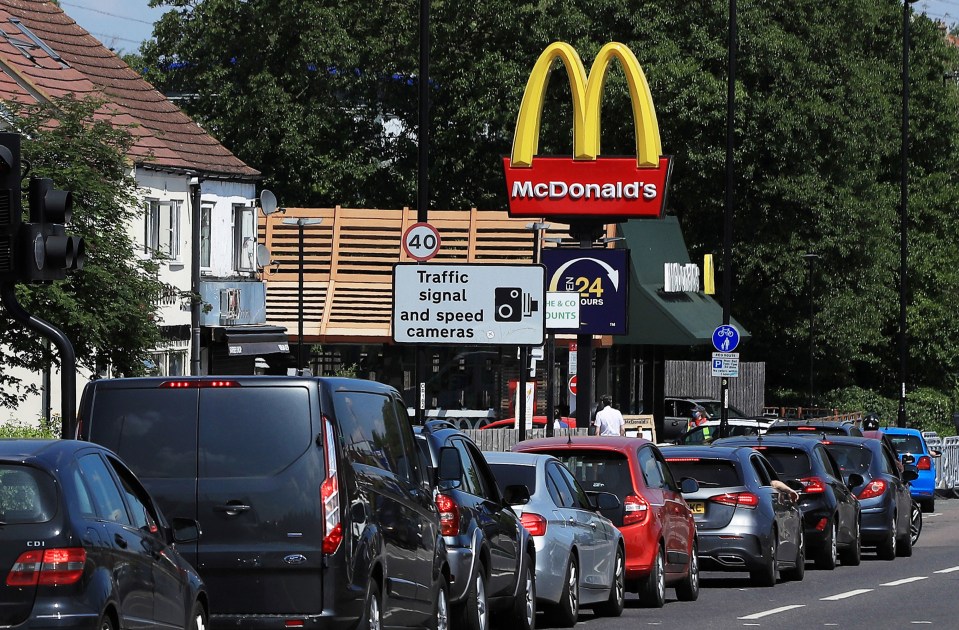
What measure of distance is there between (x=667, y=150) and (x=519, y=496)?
42766 mm

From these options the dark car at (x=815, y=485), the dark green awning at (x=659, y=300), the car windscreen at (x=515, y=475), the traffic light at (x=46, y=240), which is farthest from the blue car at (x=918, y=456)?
the traffic light at (x=46, y=240)

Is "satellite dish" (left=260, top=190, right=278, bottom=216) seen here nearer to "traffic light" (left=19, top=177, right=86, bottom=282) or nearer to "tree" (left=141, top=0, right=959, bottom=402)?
"tree" (left=141, top=0, right=959, bottom=402)

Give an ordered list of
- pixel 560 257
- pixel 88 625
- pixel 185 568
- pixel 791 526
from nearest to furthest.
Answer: pixel 88 625 → pixel 185 568 → pixel 791 526 → pixel 560 257

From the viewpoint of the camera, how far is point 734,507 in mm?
20531

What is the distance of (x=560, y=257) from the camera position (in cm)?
3244

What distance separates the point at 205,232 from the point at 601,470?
26.0 metres

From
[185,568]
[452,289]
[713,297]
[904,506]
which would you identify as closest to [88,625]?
[185,568]

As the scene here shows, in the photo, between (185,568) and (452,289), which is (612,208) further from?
(185,568)

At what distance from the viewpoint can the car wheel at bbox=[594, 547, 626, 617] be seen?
56.6ft

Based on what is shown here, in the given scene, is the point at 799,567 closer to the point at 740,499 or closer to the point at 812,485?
the point at 812,485

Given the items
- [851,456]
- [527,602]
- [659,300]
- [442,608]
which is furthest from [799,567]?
[659,300]

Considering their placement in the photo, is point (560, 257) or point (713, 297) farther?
point (713, 297)

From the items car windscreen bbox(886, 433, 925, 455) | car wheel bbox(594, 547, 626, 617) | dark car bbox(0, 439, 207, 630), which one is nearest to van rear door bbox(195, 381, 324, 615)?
dark car bbox(0, 439, 207, 630)

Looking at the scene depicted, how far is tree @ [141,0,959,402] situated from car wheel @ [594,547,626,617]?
39.1m
